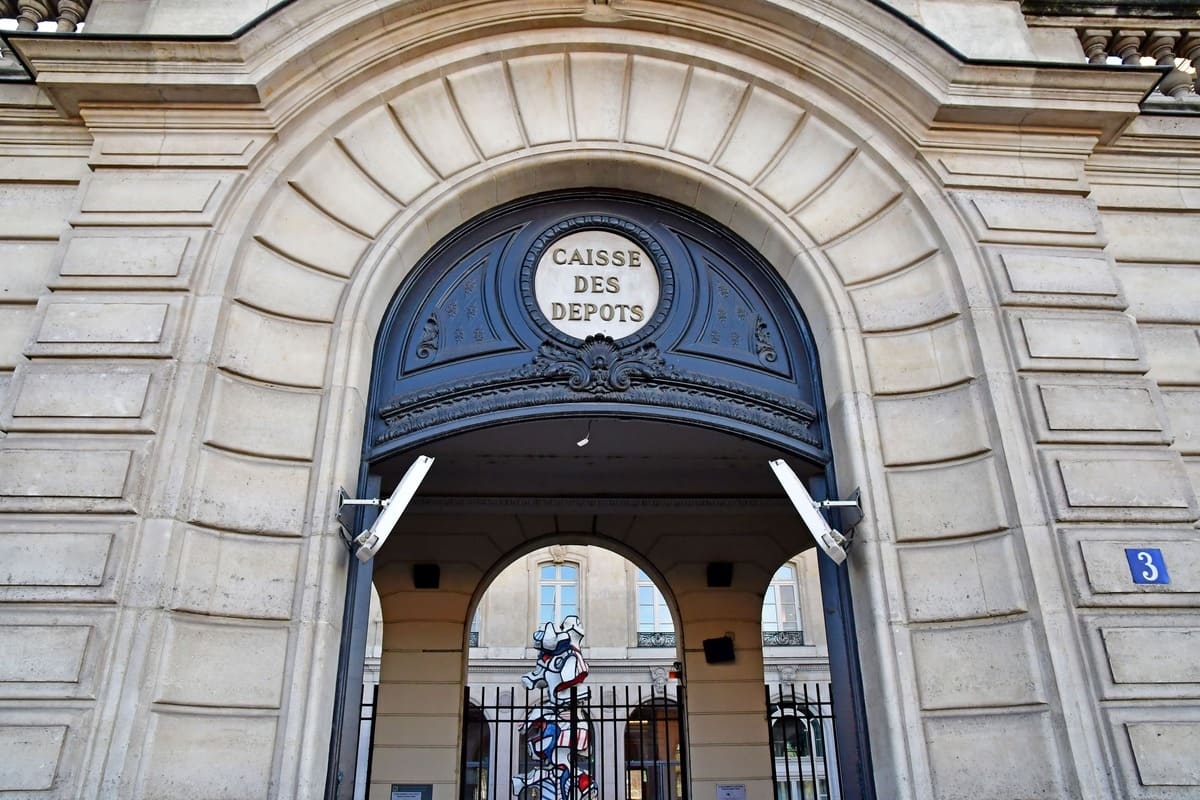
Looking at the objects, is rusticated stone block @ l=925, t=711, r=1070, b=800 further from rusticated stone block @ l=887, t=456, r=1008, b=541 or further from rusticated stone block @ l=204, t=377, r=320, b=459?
rusticated stone block @ l=204, t=377, r=320, b=459

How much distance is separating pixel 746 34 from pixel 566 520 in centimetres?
659

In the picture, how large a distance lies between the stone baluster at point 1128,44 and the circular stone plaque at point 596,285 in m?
4.25

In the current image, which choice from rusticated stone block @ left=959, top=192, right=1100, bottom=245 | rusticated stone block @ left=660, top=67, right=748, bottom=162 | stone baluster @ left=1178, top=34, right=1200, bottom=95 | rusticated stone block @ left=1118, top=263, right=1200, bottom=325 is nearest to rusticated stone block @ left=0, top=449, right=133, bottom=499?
rusticated stone block @ left=660, top=67, right=748, bottom=162

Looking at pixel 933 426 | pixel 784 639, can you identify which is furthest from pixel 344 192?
pixel 784 639

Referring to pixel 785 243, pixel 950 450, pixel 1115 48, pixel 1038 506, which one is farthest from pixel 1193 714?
pixel 1115 48

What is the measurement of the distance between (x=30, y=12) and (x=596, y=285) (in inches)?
189

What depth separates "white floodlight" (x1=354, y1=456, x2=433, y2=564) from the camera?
539cm

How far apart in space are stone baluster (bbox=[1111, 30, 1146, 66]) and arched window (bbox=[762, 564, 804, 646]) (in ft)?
63.9

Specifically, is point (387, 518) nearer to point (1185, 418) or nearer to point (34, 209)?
point (34, 209)

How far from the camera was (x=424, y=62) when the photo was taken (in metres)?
6.80

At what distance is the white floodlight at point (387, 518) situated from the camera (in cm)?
539

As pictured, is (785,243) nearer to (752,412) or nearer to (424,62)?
(752,412)

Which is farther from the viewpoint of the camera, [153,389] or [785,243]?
[785,243]

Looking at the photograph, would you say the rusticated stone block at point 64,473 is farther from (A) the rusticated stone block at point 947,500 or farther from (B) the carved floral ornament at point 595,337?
(A) the rusticated stone block at point 947,500
